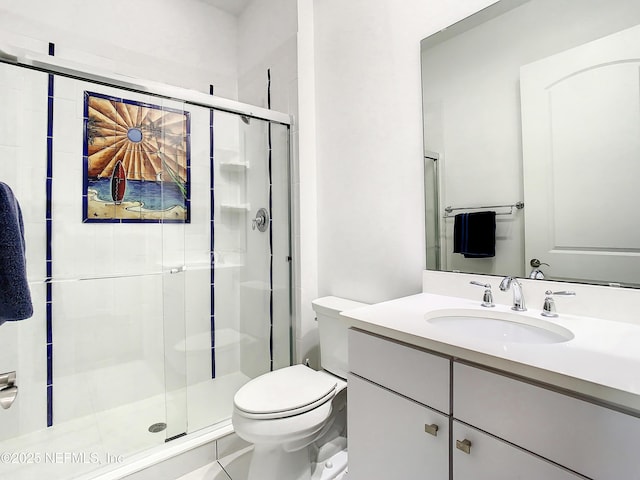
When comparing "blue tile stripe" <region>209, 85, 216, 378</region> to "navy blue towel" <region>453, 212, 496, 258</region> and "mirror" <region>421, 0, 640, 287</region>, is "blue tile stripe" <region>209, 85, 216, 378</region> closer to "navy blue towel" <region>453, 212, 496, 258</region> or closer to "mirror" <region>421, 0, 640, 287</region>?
Answer: "mirror" <region>421, 0, 640, 287</region>

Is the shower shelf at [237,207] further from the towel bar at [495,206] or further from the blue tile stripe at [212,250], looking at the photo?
the towel bar at [495,206]

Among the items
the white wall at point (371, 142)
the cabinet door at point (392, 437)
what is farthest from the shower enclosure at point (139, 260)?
the cabinet door at point (392, 437)

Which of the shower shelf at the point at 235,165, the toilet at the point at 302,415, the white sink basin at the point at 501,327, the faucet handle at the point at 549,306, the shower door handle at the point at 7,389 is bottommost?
the toilet at the point at 302,415

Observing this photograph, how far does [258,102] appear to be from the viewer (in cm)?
238

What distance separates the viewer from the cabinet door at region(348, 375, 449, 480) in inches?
34.1

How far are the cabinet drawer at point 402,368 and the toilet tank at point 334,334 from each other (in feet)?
1.53

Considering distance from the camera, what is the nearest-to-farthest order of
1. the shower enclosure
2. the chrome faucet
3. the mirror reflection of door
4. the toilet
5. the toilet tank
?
the mirror reflection of door < the chrome faucet < the toilet < the toilet tank < the shower enclosure

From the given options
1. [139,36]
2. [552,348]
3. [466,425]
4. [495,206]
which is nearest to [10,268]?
[466,425]

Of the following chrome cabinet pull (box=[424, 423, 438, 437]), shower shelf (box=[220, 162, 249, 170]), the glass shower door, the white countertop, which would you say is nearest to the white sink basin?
the white countertop

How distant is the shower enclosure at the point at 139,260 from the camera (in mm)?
1741

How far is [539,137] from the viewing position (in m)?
1.14

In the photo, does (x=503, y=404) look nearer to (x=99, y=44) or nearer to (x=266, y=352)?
(x=266, y=352)

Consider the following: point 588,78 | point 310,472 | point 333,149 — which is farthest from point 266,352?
point 588,78

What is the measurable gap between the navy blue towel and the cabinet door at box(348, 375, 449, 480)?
0.65m
